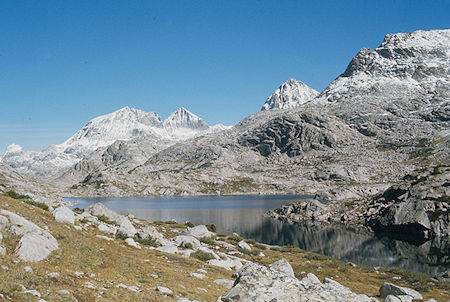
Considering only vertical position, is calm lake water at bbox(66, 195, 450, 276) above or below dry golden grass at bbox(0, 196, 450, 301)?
below

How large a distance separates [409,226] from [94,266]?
8858cm

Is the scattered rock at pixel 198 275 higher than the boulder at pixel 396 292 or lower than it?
higher

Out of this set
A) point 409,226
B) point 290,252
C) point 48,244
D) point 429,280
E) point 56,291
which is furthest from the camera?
point 409,226

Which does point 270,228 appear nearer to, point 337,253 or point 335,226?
point 335,226

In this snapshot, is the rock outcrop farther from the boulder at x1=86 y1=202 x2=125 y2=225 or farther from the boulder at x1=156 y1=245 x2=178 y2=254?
the boulder at x1=86 y1=202 x2=125 y2=225

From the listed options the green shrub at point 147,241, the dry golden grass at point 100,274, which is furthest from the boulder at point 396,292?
the green shrub at point 147,241

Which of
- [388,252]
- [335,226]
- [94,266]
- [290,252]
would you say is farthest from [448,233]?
[94,266]

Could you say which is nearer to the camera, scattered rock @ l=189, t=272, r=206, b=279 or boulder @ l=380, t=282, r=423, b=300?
scattered rock @ l=189, t=272, r=206, b=279

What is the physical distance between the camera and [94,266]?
19906mm

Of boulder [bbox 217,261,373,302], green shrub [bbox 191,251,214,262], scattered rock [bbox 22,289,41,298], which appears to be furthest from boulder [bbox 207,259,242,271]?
scattered rock [bbox 22,289,41,298]

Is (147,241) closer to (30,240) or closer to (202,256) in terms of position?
(202,256)

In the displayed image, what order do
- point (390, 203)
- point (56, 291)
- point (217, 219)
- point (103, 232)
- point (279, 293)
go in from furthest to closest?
1. point (217, 219)
2. point (390, 203)
3. point (103, 232)
4. point (279, 293)
5. point (56, 291)

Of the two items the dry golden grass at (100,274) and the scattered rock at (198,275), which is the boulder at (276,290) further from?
the scattered rock at (198,275)

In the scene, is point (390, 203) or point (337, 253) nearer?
point (337, 253)
